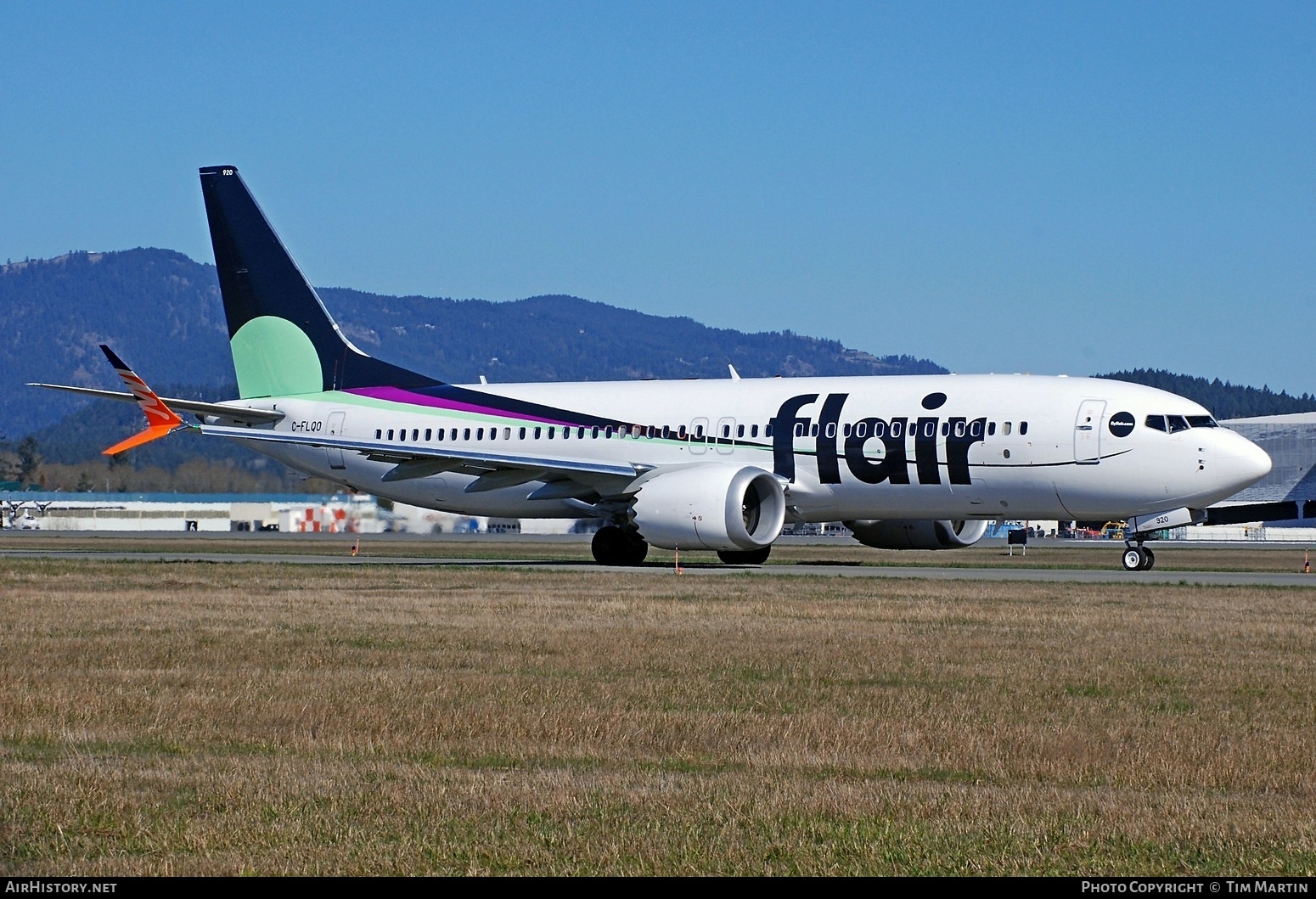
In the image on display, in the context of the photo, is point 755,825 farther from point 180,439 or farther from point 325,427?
point 180,439

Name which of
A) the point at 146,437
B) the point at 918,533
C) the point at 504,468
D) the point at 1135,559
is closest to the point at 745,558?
the point at 918,533

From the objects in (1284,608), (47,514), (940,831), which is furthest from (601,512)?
(47,514)

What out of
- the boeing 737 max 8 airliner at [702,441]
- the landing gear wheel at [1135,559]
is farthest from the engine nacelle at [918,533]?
the landing gear wheel at [1135,559]

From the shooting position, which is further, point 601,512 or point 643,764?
point 601,512

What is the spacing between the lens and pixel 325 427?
132 ft

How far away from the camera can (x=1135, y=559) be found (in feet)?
115

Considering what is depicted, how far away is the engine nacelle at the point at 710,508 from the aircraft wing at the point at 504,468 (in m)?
1.18

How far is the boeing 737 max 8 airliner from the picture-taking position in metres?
32.5

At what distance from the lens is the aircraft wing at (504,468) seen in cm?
3506

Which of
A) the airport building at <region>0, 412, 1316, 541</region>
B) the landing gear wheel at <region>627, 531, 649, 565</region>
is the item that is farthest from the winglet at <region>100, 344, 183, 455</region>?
the airport building at <region>0, 412, 1316, 541</region>

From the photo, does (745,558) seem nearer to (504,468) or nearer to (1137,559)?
(504,468)

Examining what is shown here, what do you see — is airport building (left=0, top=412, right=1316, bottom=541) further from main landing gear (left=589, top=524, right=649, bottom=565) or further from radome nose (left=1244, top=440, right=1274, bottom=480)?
radome nose (left=1244, top=440, right=1274, bottom=480)

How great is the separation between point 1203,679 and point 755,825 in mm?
7849
